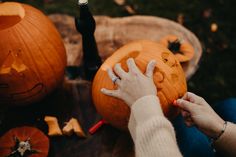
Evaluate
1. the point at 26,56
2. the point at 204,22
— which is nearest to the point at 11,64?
the point at 26,56

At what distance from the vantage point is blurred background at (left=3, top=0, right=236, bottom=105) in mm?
2727

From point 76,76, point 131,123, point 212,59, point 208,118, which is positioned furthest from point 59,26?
point 212,59

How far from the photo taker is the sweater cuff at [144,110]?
1.15 metres

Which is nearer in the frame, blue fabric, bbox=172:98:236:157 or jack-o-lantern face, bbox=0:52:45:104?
jack-o-lantern face, bbox=0:52:45:104

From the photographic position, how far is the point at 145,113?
1.16 m

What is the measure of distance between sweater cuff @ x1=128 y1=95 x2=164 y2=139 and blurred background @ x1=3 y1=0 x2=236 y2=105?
1566 millimetres

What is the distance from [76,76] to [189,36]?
0.73 m

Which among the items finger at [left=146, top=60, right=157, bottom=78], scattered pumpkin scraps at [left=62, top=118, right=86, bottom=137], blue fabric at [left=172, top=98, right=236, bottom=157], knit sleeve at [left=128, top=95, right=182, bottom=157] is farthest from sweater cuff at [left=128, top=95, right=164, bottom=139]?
blue fabric at [left=172, top=98, right=236, bottom=157]

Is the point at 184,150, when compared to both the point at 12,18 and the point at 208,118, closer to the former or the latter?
the point at 208,118

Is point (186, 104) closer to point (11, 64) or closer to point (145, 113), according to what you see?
point (145, 113)

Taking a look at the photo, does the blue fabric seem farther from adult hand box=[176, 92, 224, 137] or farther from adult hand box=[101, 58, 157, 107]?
adult hand box=[101, 58, 157, 107]

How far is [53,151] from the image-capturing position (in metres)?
1.45

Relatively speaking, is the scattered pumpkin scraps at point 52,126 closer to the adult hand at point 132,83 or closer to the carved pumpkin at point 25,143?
the carved pumpkin at point 25,143

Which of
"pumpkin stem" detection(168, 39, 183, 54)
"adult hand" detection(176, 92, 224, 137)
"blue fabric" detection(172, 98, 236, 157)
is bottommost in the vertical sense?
"blue fabric" detection(172, 98, 236, 157)
